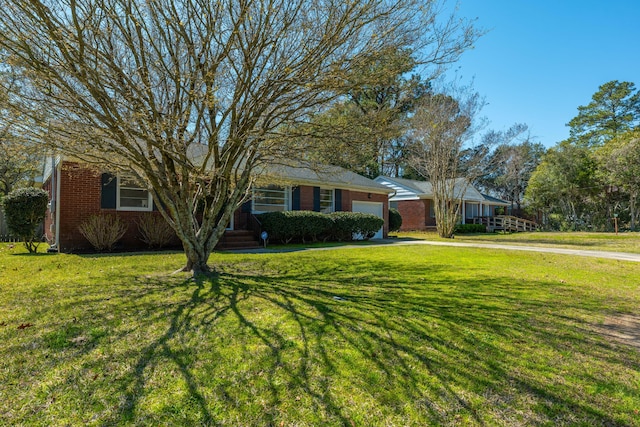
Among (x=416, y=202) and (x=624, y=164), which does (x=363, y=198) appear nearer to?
(x=416, y=202)

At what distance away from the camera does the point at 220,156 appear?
22.1 ft

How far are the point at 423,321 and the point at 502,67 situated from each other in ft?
31.3

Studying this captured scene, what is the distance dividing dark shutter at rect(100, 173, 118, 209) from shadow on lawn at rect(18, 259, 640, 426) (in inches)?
268

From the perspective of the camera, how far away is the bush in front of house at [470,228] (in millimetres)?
26203

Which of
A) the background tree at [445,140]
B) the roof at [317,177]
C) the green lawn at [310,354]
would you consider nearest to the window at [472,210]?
the background tree at [445,140]

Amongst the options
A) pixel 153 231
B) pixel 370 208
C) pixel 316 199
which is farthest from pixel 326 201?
pixel 153 231

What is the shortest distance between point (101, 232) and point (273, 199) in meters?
6.84

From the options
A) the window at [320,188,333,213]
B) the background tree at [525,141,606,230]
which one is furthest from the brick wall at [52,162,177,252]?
the background tree at [525,141,606,230]

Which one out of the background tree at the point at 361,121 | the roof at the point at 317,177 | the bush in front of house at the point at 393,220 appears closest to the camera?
the background tree at the point at 361,121

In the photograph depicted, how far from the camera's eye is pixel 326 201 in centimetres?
1714

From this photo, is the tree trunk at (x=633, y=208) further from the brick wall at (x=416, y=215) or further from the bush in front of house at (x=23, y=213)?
the bush in front of house at (x=23, y=213)

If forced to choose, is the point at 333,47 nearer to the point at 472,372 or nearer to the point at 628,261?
the point at 472,372

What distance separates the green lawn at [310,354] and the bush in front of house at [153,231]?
16.3ft

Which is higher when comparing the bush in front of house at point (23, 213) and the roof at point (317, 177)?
the roof at point (317, 177)
